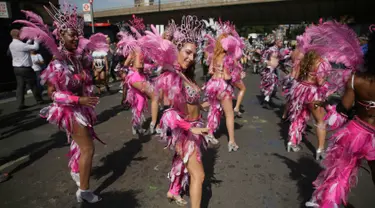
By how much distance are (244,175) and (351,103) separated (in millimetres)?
1872

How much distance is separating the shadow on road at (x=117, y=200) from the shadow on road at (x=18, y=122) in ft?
10.7

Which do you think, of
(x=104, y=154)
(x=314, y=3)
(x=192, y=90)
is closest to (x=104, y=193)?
(x=104, y=154)

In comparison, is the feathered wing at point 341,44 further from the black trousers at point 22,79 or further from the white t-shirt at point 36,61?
the white t-shirt at point 36,61

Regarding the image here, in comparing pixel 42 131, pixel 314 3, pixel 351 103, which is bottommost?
pixel 42 131

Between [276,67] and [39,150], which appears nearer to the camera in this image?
[39,150]

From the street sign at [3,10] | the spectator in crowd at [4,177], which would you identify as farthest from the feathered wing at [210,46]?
the street sign at [3,10]

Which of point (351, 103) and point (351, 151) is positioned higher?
point (351, 103)

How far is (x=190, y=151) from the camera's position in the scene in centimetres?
264

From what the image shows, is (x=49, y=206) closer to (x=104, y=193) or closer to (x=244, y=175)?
(x=104, y=193)

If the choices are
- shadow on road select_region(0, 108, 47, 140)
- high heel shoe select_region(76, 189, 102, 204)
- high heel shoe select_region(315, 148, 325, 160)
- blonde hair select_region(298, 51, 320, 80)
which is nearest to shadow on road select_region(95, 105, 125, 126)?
shadow on road select_region(0, 108, 47, 140)

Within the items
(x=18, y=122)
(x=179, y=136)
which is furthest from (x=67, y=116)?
(x=18, y=122)

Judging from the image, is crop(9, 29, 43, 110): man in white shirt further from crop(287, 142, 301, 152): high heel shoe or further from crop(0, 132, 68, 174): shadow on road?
crop(287, 142, 301, 152): high heel shoe

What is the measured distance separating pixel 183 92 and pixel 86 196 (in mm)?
1704

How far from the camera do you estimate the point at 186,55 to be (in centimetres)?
259
